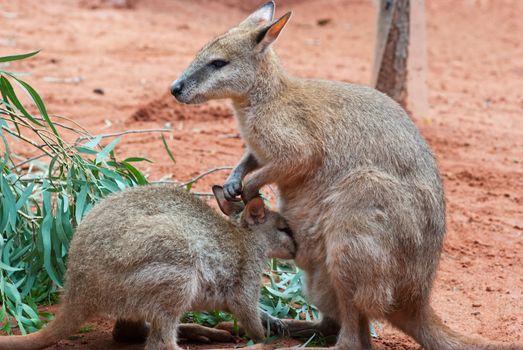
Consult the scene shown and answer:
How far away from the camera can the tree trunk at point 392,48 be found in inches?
355

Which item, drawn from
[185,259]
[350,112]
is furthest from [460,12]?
[185,259]

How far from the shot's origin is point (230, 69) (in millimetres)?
5047

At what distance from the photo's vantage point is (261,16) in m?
5.50

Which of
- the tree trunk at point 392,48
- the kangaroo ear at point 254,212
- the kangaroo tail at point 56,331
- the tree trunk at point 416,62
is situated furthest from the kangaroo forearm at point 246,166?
the tree trunk at point 416,62

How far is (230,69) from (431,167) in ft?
4.31

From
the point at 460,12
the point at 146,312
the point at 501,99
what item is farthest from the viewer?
the point at 460,12

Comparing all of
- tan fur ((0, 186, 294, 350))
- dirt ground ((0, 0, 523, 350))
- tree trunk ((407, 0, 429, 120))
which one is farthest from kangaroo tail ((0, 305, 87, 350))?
tree trunk ((407, 0, 429, 120))

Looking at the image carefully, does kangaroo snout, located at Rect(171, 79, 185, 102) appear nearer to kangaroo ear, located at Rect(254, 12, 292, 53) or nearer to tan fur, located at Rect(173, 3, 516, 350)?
tan fur, located at Rect(173, 3, 516, 350)

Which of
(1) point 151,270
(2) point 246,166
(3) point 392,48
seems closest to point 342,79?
(3) point 392,48

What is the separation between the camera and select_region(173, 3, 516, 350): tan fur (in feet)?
14.7

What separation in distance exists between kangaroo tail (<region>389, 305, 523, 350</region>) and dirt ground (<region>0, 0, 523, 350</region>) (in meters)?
0.39

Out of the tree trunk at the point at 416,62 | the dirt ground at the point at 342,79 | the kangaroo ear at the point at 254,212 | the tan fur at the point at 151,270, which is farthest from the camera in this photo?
the tree trunk at the point at 416,62

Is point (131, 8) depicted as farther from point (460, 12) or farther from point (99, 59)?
point (460, 12)

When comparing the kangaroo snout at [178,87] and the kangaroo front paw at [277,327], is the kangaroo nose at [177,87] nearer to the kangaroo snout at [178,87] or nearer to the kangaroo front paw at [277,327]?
the kangaroo snout at [178,87]
